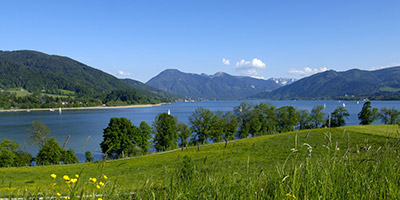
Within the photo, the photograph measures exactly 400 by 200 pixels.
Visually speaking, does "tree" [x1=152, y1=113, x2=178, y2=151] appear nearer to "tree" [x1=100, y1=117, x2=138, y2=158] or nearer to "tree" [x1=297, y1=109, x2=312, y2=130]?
"tree" [x1=100, y1=117, x2=138, y2=158]

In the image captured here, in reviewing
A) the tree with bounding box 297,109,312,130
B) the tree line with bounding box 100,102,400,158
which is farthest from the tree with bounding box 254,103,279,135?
the tree with bounding box 297,109,312,130

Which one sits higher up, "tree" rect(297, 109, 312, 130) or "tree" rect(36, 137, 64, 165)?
"tree" rect(297, 109, 312, 130)

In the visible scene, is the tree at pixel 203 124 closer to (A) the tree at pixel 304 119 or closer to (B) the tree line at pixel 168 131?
(B) the tree line at pixel 168 131

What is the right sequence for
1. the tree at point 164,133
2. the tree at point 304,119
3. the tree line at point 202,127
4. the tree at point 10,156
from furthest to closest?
the tree at point 304,119 < the tree at point 164,133 < the tree line at point 202,127 < the tree at point 10,156

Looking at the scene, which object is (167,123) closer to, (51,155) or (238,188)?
(51,155)

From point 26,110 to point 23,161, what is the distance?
160281 mm

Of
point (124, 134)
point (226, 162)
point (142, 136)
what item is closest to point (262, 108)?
point (142, 136)

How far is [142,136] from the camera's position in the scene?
56.8 metres

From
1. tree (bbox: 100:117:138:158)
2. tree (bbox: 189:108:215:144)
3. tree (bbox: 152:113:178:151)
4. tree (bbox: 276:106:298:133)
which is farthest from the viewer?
tree (bbox: 276:106:298:133)

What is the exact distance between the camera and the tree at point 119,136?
1960 inches

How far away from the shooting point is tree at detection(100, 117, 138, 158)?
49781 millimetres

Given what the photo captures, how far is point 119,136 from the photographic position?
167 ft

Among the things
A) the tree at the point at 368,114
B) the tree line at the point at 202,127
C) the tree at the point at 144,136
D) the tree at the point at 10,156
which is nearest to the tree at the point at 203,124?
the tree line at the point at 202,127

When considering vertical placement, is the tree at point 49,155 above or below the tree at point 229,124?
below
